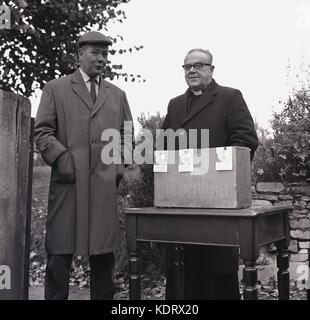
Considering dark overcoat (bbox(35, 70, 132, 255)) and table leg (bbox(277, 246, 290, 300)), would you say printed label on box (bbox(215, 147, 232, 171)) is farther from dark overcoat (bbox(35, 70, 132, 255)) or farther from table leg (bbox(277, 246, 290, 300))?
dark overcoat (bbox(35, 70, 132, 255))

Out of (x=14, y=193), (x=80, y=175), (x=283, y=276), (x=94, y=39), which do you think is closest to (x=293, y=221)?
(x=283, y=276)

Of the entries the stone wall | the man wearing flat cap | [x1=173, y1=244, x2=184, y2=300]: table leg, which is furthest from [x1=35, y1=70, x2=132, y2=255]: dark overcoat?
the stone wall

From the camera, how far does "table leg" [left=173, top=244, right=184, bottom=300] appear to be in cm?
362

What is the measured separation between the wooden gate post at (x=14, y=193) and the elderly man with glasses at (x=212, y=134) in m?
1.11

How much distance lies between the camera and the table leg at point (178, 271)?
142 inches

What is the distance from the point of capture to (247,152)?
308cm

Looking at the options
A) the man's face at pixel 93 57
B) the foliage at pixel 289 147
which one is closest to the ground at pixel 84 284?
the foliage at pixel 289 147

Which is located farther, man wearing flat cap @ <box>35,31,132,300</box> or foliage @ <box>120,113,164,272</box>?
foliage @ <box>120,113,164,272</box>

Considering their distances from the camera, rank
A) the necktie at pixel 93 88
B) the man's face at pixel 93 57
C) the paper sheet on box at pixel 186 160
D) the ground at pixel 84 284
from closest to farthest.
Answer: the paper sheet on box at pixel 186 160 → the man's face at pixel 93 57 → the necktie at pixel 93 88 → the ground at pixel 84 284

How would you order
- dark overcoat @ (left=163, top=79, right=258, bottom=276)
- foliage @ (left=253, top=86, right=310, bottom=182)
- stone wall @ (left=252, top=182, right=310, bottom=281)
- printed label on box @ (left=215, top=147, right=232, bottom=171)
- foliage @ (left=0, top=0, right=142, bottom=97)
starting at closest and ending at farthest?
printed label on box @ (left=215, top=147, right=232, bottom=171) < dark overcoat @ (left=163, top=79, right=258, bottom=276) < stone wall @ (left=252, top=182, right=310, bottom=281) < foliage @ (left=253, top=86, right=310, bottom=182) < foliage @ (left=0, top=0, right=142, bottom=97)

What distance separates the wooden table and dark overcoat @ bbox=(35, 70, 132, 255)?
1.25 feet

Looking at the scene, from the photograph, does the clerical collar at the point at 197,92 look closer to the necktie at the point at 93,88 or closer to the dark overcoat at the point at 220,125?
the dark overcoat at the point at 220,125

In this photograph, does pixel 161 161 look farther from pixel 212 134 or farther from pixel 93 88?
pixel 93 88
